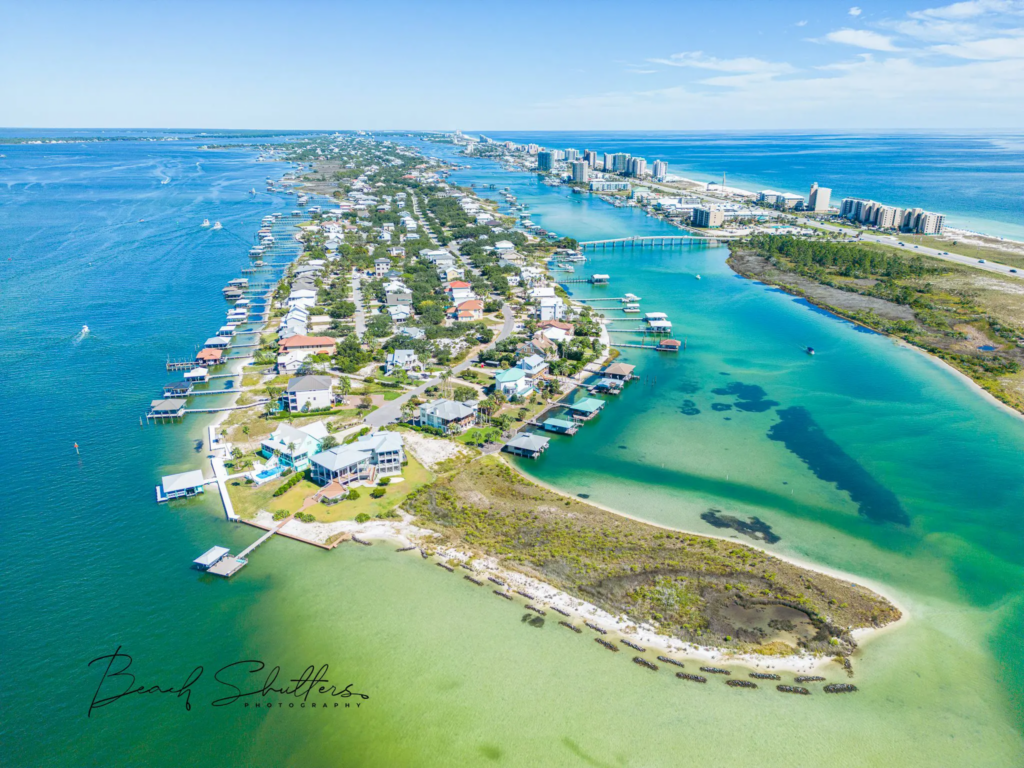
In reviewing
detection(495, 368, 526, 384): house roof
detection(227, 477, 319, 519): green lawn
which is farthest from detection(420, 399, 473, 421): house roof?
detection(227, 477, 319, 519): green lawn

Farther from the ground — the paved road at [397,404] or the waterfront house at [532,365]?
the waterfront house at [532,365]

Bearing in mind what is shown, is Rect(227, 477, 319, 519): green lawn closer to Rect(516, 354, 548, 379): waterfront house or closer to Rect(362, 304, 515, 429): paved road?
Rect(362, 304, 515, 429): paved road

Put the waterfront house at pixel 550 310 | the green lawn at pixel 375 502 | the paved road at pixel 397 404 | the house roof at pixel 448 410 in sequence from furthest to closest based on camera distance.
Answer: the waterfront house at pixel 550 310
the paved road at pixel 397 404
the house roof at pixel 448 410
the green lawn at pixel 375 502

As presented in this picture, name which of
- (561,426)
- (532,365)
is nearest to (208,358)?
(532,365)

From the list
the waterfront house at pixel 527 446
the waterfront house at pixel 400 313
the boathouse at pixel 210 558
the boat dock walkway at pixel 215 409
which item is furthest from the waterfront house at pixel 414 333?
the boathouse at pixel 210 558

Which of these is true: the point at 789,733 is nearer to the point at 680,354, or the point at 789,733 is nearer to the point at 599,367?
the point at 599,367

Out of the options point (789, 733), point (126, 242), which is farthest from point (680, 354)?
point (126, 242)

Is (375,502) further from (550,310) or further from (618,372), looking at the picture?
(550,310)

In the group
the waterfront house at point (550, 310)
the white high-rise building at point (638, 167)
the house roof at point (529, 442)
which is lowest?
the house roof at point (529, 442)

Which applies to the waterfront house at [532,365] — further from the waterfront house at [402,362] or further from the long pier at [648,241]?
the long pier at [648,241]
